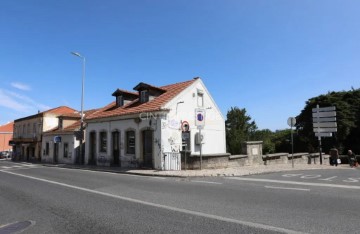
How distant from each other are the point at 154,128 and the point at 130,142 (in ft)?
11.1

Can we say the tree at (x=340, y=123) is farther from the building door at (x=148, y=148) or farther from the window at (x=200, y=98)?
the building door at (x=148, y=148)

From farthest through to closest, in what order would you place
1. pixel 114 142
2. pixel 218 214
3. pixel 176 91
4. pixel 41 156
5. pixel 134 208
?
pixel 41 156 < pixel 114 142 < pixel 176 91 < pixel 134 208 < pixel 218 214

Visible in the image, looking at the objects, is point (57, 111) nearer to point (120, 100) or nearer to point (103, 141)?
point (120, 100)

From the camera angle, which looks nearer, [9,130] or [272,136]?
[272,136]

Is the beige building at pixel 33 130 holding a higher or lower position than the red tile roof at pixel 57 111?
lower

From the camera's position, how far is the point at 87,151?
27750mm

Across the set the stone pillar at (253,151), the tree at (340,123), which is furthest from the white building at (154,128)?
the tree at (340,123)

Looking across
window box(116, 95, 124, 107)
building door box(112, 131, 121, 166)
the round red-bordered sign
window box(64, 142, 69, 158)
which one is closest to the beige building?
window box(64, 142, 69, 158)

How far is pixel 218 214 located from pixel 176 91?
16.9 m

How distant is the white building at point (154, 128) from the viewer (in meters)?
20.5

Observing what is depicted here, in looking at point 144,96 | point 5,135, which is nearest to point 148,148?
point 144,96

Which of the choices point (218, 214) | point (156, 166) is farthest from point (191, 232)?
point (156, 166)

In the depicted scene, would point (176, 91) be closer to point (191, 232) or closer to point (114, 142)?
point (114, 142)

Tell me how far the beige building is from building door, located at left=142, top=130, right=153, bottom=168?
2189 centimetres
